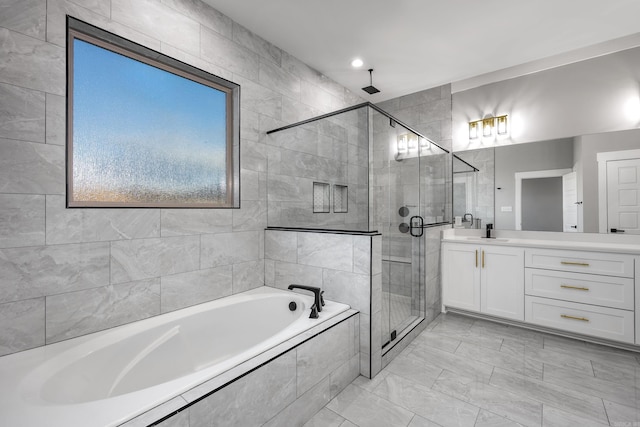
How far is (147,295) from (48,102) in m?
1.23

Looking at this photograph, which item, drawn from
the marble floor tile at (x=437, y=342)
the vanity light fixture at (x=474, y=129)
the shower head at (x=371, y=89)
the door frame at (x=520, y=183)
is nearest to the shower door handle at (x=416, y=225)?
the marble floor tile at (x=437, y=342)

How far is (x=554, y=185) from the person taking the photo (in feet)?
9.82

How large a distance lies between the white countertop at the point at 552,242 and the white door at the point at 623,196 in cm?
16

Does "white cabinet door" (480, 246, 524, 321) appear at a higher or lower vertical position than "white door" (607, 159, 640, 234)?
lower

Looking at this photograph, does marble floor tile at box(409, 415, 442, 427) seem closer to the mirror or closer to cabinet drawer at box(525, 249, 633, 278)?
cabinet drawer at box(525, 249, 633, 278)

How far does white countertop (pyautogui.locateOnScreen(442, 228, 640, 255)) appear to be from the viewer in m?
2.44

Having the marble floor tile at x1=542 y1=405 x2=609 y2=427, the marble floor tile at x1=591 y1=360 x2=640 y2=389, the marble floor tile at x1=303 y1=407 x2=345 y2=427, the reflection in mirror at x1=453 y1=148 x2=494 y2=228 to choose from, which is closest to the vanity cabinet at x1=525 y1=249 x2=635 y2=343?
the marble floor tile at x1=591 y1=360 x2=640 y2=389

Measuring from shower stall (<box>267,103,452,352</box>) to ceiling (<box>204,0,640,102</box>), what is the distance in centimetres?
87

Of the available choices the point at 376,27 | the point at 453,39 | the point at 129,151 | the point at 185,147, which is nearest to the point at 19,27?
the point at 129,151

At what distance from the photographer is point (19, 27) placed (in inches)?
56.5

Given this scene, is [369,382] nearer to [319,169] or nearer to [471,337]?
[471,337]

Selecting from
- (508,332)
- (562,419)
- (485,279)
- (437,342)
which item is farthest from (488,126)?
(562,419)

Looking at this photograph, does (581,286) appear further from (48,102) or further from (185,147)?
(48,102)

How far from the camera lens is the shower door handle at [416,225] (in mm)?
2748
